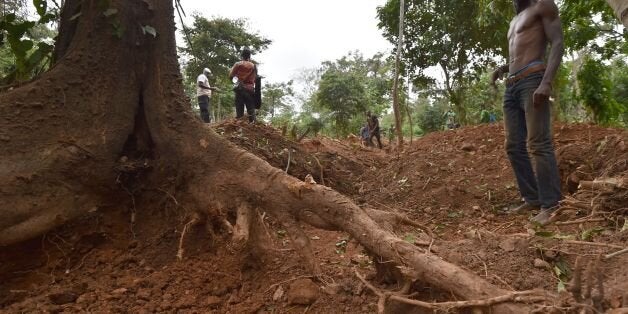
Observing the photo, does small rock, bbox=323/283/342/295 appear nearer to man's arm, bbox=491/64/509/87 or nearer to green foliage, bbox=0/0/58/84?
green foliage, bbox=0/0/58/84

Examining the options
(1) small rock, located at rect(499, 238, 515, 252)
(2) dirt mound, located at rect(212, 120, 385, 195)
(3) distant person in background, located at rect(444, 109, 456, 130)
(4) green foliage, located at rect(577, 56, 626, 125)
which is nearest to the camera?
(1) small rock, located at rect(499, 238, 515, 252)

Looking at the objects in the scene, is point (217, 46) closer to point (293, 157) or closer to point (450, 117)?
point (450, 117)

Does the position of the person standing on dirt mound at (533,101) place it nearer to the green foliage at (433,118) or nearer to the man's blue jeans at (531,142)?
the man's blue jeans at (531,142)

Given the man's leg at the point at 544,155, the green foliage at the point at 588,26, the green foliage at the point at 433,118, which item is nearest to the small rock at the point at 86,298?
the man's leg at the point at 544,155

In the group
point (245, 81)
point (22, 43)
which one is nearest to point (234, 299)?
point (22, 43)

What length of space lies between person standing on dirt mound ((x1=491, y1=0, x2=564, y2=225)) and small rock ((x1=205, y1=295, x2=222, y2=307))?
187cm

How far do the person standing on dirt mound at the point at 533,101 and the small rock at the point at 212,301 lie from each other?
1867 mm

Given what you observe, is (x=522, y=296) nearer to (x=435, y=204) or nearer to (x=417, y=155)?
(x=435, y=204)

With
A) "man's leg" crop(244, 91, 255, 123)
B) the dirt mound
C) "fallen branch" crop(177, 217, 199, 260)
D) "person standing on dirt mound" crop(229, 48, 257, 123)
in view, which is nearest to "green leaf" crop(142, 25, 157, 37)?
"fallen branch" crop(177, 217, 199, 260)

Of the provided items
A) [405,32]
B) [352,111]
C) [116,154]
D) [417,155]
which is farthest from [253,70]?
[352,111]

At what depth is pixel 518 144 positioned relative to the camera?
9.89 ft

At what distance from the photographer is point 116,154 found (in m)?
2.34

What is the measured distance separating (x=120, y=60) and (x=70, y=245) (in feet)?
3.48

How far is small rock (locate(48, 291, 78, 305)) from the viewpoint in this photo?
5.72 ft
